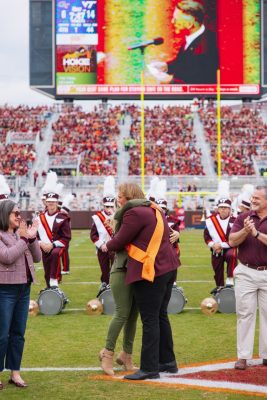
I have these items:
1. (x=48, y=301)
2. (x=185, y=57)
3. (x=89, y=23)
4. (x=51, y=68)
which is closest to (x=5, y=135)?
(x=51, y=68)

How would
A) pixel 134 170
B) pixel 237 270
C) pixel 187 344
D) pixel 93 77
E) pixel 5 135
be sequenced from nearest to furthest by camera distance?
1. pixel 237 270
2. pixel 187 344
3. pixel 134 170
4. pixel 93 77
5. pixel 5 135

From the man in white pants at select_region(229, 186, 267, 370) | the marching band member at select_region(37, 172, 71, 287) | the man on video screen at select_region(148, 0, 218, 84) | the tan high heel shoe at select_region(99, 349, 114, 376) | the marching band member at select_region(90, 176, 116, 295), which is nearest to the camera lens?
the tan high heel shoe at select_region(99, 349, 114, 376)

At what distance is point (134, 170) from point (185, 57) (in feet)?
21.6

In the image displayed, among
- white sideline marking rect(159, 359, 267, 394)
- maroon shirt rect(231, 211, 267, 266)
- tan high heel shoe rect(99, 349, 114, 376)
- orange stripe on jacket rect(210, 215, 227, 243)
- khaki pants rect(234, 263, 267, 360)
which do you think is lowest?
white sideline marking rect(159, 359, 267, 394)

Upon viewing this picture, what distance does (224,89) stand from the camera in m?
41.3

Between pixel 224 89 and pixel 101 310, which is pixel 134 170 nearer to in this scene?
pixel 224 89

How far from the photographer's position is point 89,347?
26.7ft

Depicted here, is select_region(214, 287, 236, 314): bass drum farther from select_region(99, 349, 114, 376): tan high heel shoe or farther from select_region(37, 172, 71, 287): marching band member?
select_region(99, 349, 114, 376): tan high heel shoe

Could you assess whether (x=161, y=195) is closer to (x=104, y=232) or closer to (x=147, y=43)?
(x=104, y=232)

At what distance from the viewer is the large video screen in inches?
1613

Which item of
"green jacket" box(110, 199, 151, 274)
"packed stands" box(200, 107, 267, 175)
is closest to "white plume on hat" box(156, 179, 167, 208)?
"green jacket" box(110, 199, 151, 274)

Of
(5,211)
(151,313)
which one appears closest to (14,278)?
(5,211)

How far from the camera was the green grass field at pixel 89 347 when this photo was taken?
6.16m

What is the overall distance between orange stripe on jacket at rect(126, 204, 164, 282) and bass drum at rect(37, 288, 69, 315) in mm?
4056
